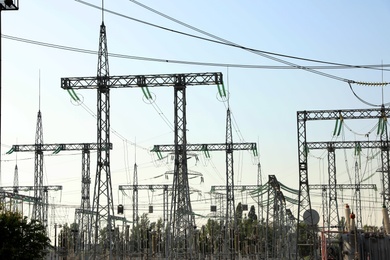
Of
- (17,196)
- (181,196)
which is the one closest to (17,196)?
(17,196)

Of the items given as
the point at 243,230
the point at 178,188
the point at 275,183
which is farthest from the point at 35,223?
the point at 243,230

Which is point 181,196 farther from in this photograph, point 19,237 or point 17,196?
point 17,196

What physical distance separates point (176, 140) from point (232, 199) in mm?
17188

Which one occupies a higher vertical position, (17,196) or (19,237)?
(17,196)

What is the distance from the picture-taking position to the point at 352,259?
2883 cm

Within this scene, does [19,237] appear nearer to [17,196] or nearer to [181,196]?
[181,196]

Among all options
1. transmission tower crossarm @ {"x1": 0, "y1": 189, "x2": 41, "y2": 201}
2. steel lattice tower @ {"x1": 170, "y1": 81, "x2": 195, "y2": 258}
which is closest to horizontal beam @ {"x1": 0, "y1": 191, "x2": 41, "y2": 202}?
transmission tower crossarm @ {"x1": 0, "y1": 189, "x2": 41, "y2": 201}

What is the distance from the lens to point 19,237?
25.9 meters

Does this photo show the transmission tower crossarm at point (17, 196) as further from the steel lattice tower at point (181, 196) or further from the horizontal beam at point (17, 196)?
the steel lattice tower at point (181, 196)

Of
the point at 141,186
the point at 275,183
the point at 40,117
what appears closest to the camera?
the point at 275,183

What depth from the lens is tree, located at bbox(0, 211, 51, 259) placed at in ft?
83.5

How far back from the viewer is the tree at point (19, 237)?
25438mm

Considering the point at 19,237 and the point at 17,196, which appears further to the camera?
the point at 17,196

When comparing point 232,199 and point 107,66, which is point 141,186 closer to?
point 232,199
